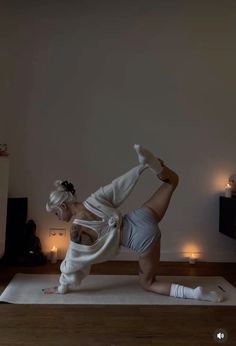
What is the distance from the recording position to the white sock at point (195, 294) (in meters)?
2.25

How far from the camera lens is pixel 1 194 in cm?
267

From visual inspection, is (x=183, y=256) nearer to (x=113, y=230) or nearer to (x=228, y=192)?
(x=228, y=192)

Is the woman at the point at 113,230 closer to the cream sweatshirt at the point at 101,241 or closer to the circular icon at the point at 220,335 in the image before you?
the cream sweatshirt at the point at 101,241

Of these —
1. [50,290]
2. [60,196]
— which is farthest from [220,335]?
[60,196]

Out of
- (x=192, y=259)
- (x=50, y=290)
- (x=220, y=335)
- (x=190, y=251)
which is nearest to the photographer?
(x=220, y=335)

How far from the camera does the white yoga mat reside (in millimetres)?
2199

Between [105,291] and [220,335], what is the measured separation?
2.72 ft

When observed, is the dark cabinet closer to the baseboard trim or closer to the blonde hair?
the baseboard trim

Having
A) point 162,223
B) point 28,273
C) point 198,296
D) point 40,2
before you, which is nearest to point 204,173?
point 162,223

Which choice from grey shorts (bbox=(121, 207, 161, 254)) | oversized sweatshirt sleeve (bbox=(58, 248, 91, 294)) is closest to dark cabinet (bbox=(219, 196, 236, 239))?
grey shorts (bbox=(121, 207, 161, 254))

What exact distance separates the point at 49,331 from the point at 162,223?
176cm

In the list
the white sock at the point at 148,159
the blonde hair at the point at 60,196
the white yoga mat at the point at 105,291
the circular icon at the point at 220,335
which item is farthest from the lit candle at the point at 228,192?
the circular icon at the point at 220,335

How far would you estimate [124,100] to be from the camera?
338 centimetres

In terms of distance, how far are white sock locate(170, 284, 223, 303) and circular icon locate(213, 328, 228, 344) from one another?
0.41m
